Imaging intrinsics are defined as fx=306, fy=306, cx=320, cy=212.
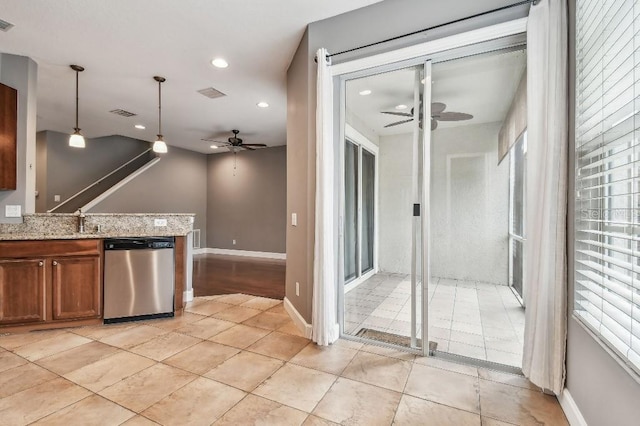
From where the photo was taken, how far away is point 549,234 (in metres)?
1.86

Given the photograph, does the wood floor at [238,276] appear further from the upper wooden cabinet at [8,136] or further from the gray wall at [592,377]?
the gray wall at [592,377]

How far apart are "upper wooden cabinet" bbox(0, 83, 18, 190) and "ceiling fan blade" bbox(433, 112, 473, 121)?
4.25 metres

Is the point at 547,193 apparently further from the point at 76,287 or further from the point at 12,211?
the point at 12,211

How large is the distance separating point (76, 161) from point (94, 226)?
4879mm

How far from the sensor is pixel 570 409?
171cm

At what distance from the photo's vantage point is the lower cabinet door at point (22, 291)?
2.85m

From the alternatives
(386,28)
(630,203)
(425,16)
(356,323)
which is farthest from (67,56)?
(630,203)

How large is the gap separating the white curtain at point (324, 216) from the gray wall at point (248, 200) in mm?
5217

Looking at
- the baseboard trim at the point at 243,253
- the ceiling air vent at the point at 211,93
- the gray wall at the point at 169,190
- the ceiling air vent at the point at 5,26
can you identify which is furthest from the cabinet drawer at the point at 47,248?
the baseboard trim at the point at 243,253

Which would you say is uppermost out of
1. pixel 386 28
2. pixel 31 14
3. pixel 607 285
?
pixel 31 14

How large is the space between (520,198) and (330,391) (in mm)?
1921

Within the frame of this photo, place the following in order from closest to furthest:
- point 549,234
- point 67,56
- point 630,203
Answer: point 630,203 → point 549,234 → point 67,56

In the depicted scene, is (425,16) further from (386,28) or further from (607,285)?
(607,285)

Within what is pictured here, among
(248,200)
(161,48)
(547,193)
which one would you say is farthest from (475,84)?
(248,200)
